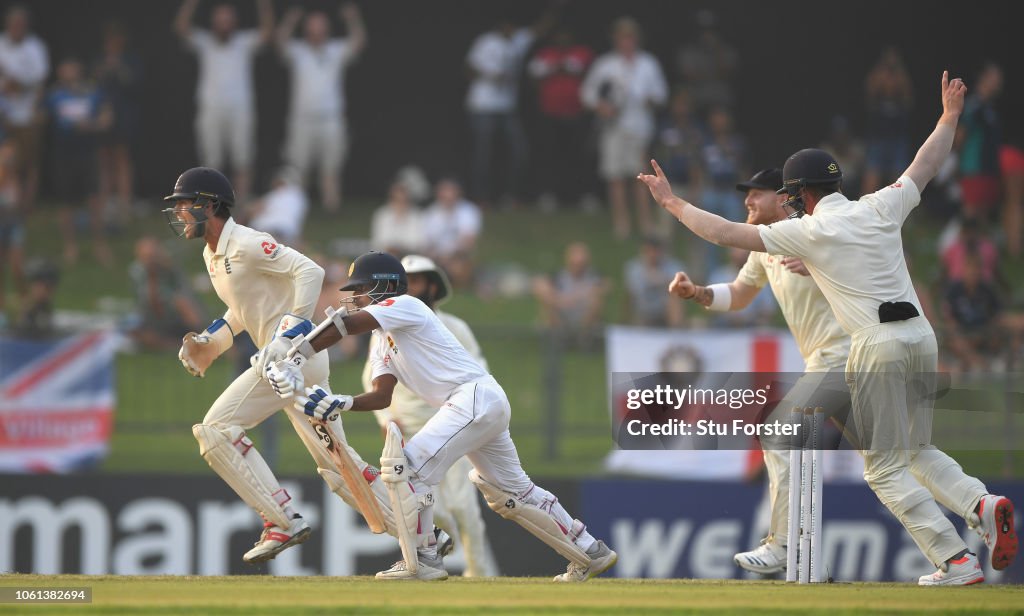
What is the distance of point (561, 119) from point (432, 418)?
12245 millimetres

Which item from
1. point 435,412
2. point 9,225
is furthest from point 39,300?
point 435,412

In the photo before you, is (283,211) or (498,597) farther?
(283,211)

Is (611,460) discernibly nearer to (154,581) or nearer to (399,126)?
(154,581)

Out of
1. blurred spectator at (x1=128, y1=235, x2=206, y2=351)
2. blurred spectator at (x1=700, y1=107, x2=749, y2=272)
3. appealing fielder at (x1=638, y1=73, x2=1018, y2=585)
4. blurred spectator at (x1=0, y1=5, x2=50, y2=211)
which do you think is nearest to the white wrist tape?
appealing fielder at (x1=638, y1=73, x2=1018, y2=585)

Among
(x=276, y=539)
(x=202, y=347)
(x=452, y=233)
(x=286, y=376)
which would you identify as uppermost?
(x=452, y=233)

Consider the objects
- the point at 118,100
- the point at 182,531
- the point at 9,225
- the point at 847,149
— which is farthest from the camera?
the point at 847,149

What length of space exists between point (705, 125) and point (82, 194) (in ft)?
26.2

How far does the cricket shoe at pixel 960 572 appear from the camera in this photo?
798 cm

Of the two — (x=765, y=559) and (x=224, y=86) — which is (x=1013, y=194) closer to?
(x=224, y=86)

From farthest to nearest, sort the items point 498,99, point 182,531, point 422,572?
point 498,99 → point 182,531 → point 422,572

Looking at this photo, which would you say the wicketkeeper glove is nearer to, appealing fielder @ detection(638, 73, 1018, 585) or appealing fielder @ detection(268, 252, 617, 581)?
appealing fielder @ detection(268, 252, 617, 581)

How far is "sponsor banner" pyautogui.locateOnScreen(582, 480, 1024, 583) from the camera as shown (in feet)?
42.0

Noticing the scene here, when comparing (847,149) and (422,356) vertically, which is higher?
(847,149)

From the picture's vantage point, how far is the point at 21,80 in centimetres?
1808
